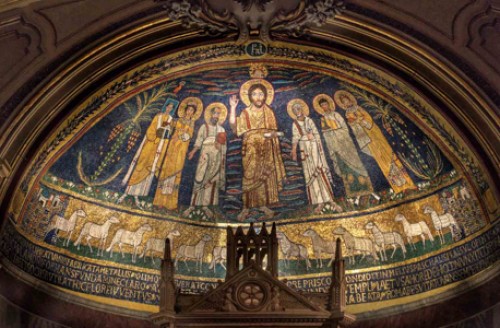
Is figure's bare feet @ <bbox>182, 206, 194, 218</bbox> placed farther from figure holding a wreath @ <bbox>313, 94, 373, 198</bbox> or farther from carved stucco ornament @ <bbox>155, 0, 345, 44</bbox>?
carved stucco ornament @ <bbox>155, 0, 345, 44</bbox>

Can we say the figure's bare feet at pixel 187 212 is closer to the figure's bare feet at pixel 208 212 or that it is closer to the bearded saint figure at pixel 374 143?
the figure's bare feet at pixel 208 212

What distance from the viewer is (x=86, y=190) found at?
1717cm

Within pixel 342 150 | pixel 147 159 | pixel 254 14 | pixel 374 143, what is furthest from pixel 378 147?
pixel 147 159

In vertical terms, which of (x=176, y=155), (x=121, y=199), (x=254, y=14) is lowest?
(x=121, y=199)

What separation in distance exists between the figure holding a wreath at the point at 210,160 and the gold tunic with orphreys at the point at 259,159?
1.12 ft

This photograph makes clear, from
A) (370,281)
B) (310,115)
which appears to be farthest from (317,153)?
(370,281)

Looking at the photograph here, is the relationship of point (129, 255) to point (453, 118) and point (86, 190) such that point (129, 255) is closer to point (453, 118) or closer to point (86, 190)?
point (86, 190)

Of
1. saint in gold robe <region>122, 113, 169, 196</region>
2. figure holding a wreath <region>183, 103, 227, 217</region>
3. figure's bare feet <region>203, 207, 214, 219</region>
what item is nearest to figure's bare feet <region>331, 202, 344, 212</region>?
figure holding a wreath <region>183, 103, 227, 217</region>

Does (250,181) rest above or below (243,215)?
above

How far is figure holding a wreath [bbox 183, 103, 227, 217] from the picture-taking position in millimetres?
17453

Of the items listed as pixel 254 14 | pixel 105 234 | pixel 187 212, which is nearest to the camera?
pixel 254 14

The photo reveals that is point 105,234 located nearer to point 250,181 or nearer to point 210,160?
point 210,160

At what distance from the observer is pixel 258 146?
17734 millimetres

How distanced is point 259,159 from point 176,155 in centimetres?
142
